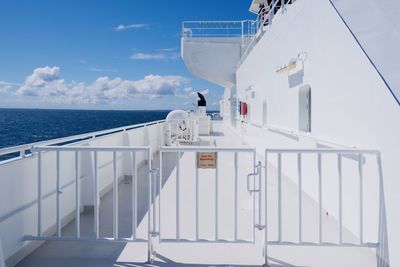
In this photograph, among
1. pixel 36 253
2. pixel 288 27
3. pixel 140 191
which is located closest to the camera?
pixel 36 253

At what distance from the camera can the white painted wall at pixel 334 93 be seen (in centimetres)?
224

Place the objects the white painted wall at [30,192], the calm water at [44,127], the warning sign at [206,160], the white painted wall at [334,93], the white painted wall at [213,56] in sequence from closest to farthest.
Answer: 1. the white painted wall at [334,93]
2. the white painted wall at [30,192]
3. the warning sign at [206,160]
4. the white painted wall at [213,56]
5. the calm water at [44,127]

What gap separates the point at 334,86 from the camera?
3.38 m

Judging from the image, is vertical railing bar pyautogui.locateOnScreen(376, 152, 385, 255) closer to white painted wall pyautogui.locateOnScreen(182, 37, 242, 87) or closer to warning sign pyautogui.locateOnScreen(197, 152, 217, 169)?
warning sign pyautogui.locateOnScreen(197, 152, 217, 169)

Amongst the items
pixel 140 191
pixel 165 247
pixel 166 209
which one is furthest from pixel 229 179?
pixel 165 247

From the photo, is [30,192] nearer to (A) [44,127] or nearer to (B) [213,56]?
(B) [213,56]

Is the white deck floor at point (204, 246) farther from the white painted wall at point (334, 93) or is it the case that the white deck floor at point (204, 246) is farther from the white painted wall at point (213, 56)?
the white painted wall at point (213, 56)

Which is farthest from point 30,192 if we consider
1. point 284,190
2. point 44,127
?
point 44,127

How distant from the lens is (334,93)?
339cm

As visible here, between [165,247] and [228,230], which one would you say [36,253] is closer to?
[165,247]

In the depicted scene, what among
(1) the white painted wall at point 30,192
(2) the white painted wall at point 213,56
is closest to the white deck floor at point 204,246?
(1) the white painted wall at point 30,192

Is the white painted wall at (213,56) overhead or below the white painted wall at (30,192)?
→ overhead

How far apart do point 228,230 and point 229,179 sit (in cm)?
239

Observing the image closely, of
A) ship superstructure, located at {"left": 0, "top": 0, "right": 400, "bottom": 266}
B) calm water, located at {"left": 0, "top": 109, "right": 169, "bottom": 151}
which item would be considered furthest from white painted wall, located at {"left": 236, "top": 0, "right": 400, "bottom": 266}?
calm water, located at {"left": 0, "top": 109, "right": 169, "bottom": 151}
